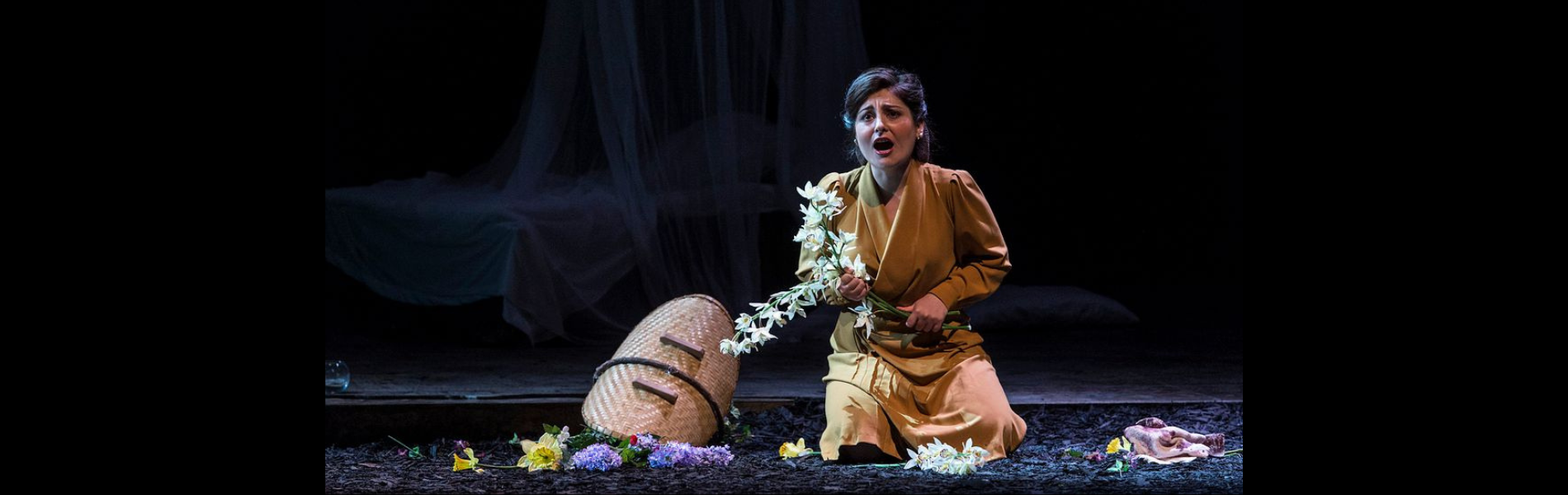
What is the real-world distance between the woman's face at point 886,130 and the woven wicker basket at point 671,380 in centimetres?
62

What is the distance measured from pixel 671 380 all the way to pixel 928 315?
634 millimetres

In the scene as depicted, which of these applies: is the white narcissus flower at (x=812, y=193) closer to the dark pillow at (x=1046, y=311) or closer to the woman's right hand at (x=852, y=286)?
the woman's right hand at (x=852, y=286)

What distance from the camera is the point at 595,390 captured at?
3139mm

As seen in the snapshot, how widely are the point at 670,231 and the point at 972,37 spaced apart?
2.33 meters

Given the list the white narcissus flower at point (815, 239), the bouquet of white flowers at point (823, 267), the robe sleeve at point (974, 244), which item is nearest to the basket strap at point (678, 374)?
the bouquet of white flowers at point (823, 267)

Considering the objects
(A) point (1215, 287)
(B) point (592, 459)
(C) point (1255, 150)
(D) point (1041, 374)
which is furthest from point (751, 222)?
(A) point (1215, 287)

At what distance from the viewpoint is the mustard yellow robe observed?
114 inches

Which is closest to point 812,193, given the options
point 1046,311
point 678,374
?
point 678,374

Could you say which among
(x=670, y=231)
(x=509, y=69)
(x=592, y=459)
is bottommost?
(x=592, y=459)

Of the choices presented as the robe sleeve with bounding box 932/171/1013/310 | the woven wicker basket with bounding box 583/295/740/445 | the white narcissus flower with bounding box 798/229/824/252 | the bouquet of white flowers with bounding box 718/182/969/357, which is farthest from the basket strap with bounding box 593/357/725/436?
the robe sleeve with bounding box 932/171/1013/310

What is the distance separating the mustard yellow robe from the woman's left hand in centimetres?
4

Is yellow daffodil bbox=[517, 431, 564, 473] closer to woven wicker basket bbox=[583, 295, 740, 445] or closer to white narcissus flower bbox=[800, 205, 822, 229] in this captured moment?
woven wicker basket bbox=[583, 295, 740, 445]

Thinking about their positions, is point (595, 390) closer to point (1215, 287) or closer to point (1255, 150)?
point (1255, 150)

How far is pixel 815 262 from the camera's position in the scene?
9.61 feet
